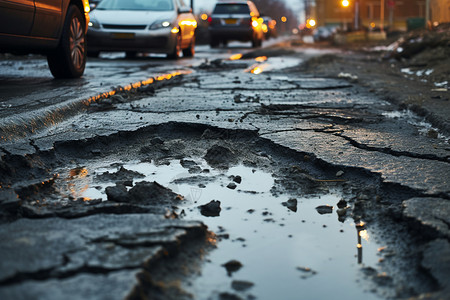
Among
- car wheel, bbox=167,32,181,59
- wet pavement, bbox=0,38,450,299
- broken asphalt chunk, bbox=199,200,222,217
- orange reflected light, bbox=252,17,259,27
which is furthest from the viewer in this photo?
orange reflected light, bbox=252,17,259,27

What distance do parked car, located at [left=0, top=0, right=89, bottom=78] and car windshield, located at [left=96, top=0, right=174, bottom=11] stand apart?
16.4ft

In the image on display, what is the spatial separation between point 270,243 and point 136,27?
977 centimetres

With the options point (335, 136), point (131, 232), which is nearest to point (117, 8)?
point (335, 136)

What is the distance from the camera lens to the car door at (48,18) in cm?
567

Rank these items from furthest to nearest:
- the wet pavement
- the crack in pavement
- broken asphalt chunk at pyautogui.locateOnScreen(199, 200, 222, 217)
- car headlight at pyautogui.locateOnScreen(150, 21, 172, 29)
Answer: car headlight at pyautogui.locateOnScreen(150, 21, 172, 29)
the crack in pavement
broken asphalt chunk at pyautogui.locateOnScreen(199, 200, 222, 217)
the wet pavement

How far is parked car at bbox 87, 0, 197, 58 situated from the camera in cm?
1112

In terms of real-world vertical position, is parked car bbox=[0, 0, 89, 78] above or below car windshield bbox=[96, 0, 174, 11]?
below

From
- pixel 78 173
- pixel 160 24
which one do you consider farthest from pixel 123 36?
pixel 78 173

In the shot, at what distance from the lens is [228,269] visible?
177 centimetres

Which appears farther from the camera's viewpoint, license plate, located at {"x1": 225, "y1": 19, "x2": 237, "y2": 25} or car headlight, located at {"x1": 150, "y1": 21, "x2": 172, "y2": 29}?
license plate, located at {"x1": 225, "y1": 19, "x2": 237, "y2": 25}

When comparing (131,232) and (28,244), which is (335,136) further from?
(28,244)

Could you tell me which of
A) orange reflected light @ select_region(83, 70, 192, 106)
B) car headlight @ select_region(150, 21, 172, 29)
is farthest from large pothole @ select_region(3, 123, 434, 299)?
car headlight @ select_region(150, 21, 172, 29)

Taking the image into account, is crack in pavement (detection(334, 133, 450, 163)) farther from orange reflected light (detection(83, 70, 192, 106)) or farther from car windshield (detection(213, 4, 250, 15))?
car windshield (detection(213, 4, 250, 15))

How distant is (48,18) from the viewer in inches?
232
